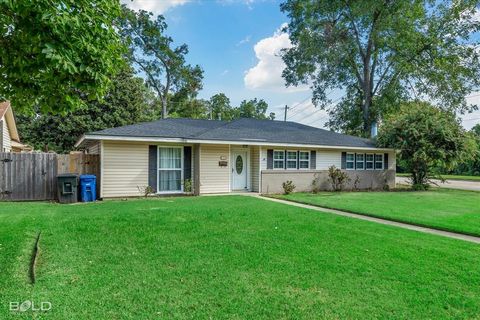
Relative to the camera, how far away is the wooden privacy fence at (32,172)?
11812 millimetres

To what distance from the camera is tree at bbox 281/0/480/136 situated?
24.2 meters

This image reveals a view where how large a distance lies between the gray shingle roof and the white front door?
3.44ft

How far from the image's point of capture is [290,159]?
1675 cm

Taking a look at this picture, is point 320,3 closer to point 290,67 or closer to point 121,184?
point 290,67

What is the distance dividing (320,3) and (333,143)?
14399 mm

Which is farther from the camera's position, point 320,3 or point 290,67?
point 290,67

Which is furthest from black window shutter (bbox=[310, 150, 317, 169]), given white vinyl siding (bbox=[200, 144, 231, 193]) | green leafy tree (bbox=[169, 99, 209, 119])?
green leafy tree (bbox=[169, 99, 209, 119])

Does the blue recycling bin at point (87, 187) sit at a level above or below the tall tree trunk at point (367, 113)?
below

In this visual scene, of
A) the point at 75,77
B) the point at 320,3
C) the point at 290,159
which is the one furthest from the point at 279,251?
the point at 320,3

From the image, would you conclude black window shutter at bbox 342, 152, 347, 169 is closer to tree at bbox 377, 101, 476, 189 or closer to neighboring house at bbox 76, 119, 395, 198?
neighboring house at bbox 76, 119, 395, 198

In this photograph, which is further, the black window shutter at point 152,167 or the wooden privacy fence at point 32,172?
the black window shutter at point 152,167

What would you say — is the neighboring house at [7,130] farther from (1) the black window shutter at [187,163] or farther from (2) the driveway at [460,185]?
(2) the driveway at [460,185]

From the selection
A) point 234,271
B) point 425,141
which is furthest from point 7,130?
point 425,141

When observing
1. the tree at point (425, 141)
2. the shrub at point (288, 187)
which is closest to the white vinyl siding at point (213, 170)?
the shrub at point (288, 187)
